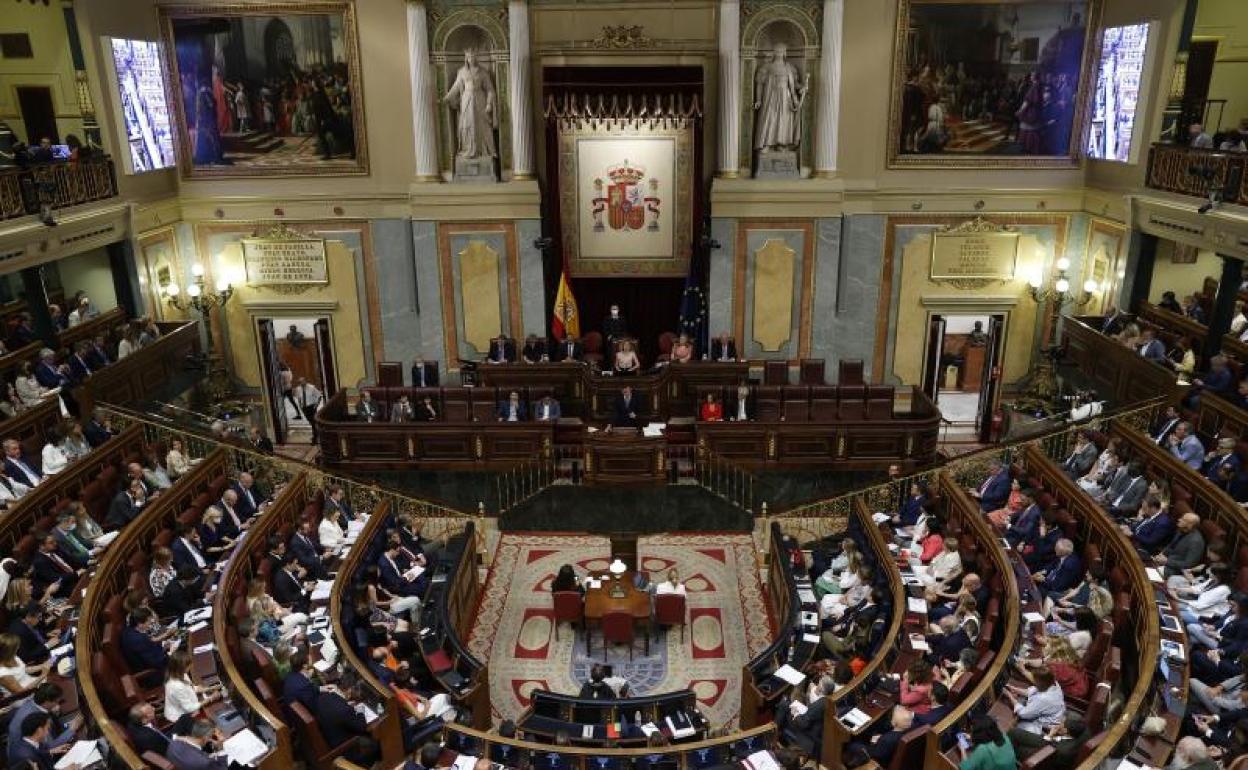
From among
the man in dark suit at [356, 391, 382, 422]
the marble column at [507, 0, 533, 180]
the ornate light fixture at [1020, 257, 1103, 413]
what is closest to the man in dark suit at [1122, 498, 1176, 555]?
the ornate light fixture at [1020, 257, 1103, 413]

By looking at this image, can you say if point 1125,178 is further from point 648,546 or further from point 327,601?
point 327,601

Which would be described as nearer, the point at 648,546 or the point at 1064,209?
the point at 648,546

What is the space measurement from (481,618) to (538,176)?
818 cm

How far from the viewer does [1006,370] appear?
16.8 metres

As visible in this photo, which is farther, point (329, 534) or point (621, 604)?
point (329, 534)

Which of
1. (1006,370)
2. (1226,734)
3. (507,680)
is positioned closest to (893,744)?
(1226,734)

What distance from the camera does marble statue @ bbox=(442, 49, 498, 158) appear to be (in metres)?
15.3

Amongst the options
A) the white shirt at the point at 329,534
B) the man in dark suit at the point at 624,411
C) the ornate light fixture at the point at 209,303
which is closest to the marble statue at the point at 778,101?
the man in dark suit at the point at 624,411

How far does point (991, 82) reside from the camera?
15.6m

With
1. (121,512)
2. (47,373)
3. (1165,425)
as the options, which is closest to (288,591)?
(121,512)

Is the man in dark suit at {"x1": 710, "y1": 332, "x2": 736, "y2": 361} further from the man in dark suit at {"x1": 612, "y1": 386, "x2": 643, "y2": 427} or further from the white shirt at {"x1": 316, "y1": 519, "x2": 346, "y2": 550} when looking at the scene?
the white shirt at {"x1": 316, "y1": 519, "x2": 346, "y2": 550}

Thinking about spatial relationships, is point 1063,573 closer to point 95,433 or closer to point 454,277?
point 454,277

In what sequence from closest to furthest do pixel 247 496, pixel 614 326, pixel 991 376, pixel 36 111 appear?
1. pixel 247 496
2. pixel 614 326
3. pixel 36 111
4. pixel 991 376

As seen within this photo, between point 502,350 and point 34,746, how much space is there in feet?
32.9
